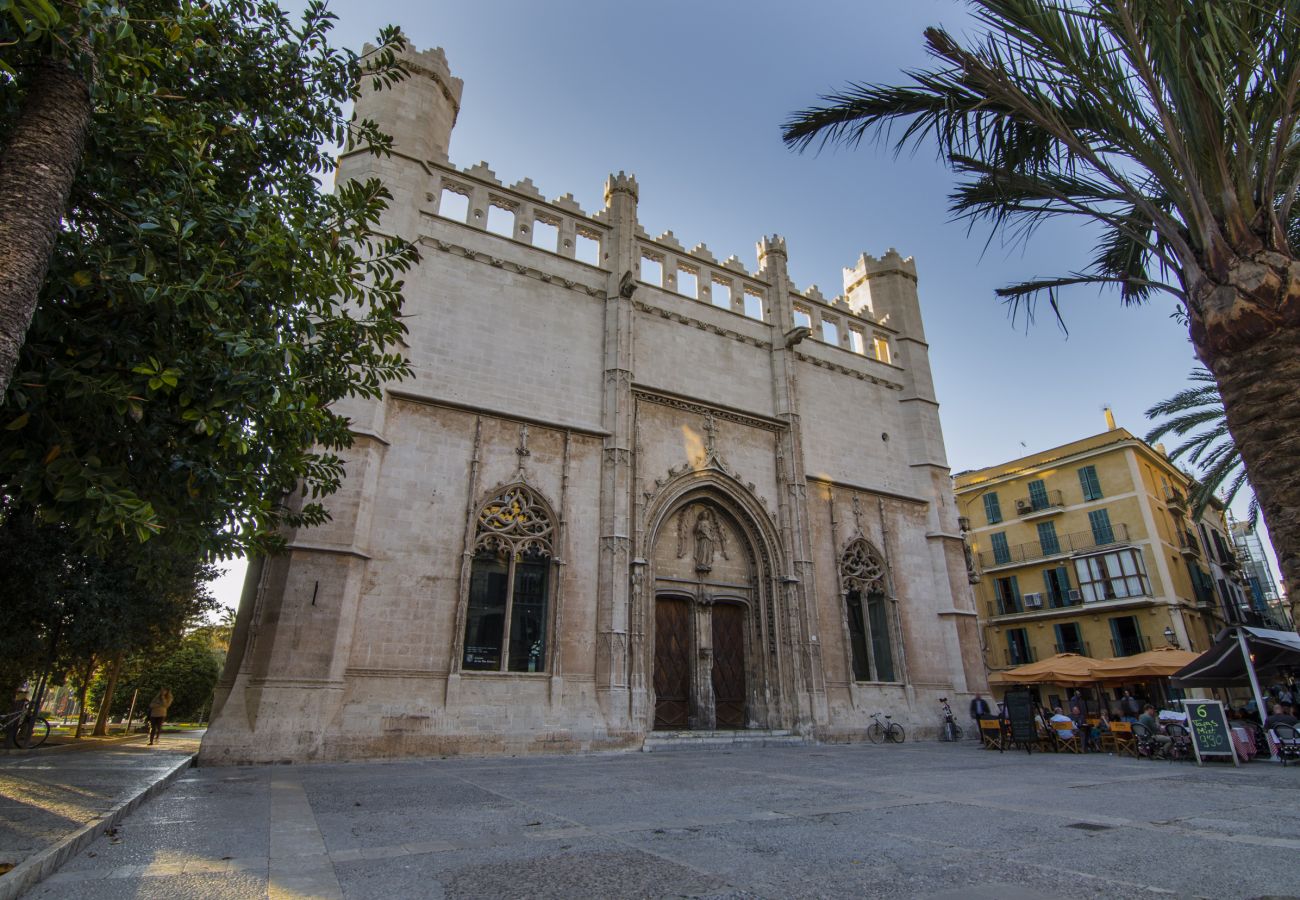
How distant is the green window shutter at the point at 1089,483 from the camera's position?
28.1 m

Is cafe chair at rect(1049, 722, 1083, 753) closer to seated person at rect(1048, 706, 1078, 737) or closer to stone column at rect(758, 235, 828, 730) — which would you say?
seated person at rect(1048, 706, 1078, 737)

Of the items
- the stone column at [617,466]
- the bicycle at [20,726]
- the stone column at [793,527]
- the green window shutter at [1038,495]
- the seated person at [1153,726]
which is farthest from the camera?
the green window shutter at [1038,495]

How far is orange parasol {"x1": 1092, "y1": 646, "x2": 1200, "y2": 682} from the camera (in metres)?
14.3

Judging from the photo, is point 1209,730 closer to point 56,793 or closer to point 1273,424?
point 1273,424

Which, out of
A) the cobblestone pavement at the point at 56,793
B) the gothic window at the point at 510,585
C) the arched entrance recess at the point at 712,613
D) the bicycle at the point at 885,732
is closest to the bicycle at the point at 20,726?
the cobblestone pavement at the point at 56,793

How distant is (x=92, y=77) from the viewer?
4117mm

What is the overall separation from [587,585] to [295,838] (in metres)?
9.68

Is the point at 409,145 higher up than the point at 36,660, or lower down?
higher up

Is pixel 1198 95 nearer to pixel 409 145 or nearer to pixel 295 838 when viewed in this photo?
pixel 295 838

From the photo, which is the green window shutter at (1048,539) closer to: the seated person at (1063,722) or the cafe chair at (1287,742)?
the seated person at (1063,722)

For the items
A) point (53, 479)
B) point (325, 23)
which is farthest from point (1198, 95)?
point (53, 479)

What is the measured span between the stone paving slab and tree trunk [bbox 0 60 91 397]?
8.40ft

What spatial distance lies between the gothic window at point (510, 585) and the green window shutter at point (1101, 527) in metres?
24.5

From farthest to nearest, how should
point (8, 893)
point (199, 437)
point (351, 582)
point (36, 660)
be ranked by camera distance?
point (36, 660) < point (351, 582) < point (199, 437) < point (8, 893)
